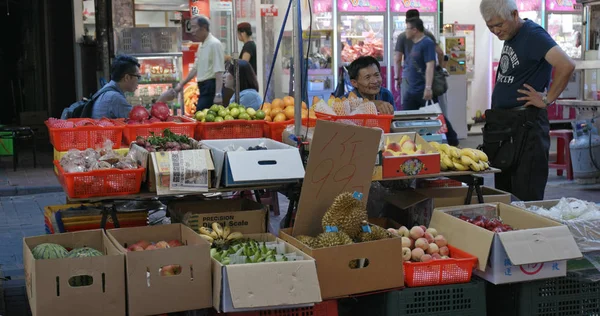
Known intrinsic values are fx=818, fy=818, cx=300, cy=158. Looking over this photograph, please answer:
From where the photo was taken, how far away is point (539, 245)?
4.68 meters

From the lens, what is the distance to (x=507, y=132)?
6031mm

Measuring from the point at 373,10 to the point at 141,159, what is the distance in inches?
426

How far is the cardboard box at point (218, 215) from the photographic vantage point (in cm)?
518

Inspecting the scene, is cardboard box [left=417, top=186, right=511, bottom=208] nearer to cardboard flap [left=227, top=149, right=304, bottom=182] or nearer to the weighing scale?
cardboard flap [left=227, top=149, right=304, bottom=182]

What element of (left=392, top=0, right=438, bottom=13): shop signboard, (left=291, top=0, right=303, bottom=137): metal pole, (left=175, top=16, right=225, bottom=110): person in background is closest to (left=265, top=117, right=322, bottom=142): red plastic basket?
(left=291, top=0, right=303, bottom=137): metal pole

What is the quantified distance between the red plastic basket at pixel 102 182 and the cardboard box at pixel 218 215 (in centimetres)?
46

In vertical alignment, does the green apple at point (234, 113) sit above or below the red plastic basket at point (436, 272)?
above

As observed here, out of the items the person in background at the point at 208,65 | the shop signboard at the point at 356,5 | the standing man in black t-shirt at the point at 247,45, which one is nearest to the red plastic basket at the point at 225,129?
the person in background at the point at 208,65

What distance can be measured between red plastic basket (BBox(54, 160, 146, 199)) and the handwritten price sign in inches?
39.5

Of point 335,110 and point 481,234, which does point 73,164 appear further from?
point 481,234

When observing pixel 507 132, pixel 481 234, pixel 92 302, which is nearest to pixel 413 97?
pixel 507 132

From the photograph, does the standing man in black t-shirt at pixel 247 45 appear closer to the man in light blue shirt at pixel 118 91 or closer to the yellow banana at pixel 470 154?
the man in light blue shirt at pixel 118 91

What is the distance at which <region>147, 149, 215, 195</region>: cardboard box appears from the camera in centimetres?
481

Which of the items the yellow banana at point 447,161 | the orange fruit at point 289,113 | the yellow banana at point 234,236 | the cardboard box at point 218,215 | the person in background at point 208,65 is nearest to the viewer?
the yellow banana at point 234,236
